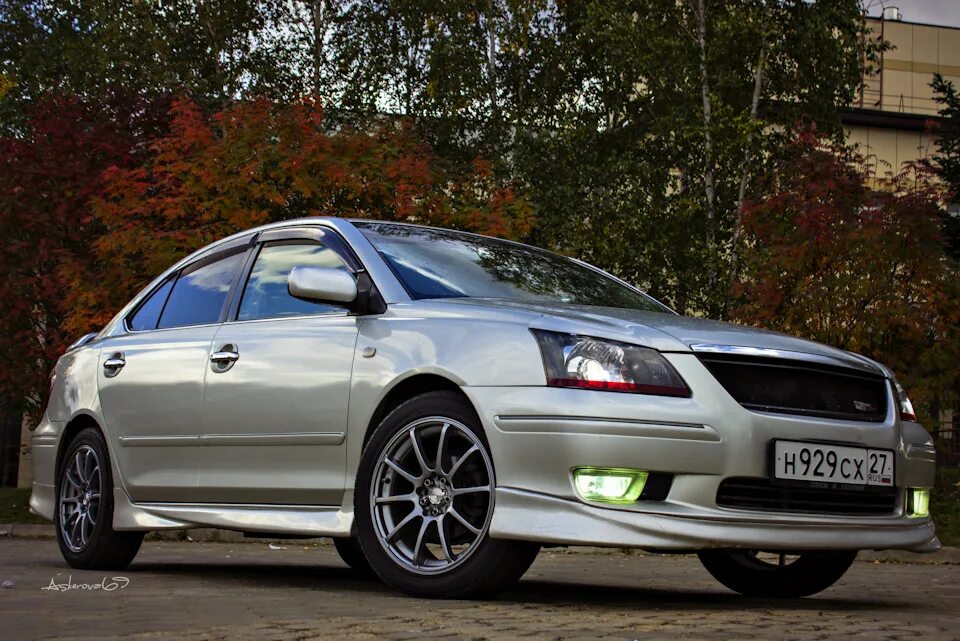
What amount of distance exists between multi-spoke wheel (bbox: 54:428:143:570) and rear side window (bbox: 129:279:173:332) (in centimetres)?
64

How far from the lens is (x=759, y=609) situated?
5938 mm

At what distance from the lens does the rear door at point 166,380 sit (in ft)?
24.1

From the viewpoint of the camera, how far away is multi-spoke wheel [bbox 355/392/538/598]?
5.72m

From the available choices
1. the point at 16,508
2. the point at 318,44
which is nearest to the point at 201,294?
the point at 16,508

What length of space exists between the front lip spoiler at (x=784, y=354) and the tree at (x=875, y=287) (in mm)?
10633

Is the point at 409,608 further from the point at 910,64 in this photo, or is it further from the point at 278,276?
the point at 910,64

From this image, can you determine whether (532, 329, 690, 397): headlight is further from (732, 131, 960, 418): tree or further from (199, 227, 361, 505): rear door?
(732, 131, 960, 418): tree

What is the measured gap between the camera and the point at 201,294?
7867 millimetres

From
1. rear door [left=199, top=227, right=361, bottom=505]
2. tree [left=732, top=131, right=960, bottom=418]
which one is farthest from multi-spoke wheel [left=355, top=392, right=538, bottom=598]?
tree [left=732, top=131, right=960, bottom=418]

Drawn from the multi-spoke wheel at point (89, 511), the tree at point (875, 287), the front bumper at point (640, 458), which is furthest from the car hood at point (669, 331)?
the tree at point (875, 287)

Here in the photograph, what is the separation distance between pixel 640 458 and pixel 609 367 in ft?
1.21

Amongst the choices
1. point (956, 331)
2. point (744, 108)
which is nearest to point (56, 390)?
point (956, 331)

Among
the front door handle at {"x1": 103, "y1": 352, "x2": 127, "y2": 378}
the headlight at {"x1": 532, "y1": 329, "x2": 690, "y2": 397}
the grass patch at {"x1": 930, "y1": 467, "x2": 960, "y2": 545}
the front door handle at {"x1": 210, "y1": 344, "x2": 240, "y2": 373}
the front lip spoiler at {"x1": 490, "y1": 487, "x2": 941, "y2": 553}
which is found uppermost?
the headlight at {"x1": 532, "y1": 329, "x2": 690, "y2": 397}

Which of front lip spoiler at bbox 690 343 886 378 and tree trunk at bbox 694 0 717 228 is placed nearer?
front lip spoiler at bbox 690 343 886 378
